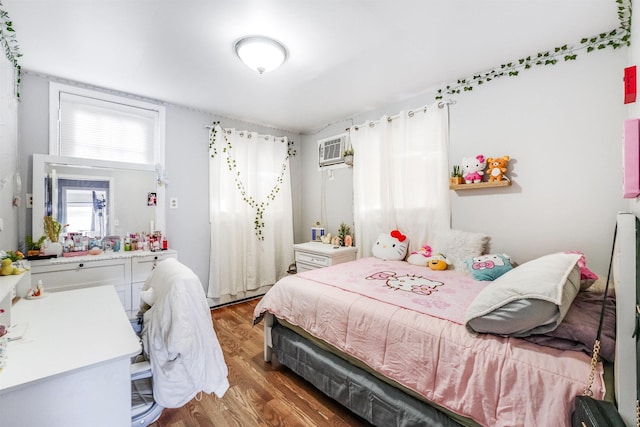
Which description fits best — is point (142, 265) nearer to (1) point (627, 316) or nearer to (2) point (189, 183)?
(2) point (189, 183)

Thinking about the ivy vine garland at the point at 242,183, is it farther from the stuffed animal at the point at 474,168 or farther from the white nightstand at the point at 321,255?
the stuffed animal at the point at 474,168

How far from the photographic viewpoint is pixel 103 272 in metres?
2.57

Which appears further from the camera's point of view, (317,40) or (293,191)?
(293,191)

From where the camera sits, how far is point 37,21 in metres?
1.80

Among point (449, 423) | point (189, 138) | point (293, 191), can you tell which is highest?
point (189, 138)

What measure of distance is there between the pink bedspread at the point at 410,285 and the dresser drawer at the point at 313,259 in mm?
615

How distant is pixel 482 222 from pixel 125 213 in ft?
12.1

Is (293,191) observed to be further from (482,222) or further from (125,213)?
(482,222)

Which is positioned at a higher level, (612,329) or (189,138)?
(189,138)

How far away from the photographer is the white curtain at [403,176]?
9.34 ft

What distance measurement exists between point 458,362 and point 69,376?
1.54m

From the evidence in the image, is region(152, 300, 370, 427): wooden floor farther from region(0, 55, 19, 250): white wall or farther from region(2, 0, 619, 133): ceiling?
region(2, 0, 619, 133): ceiling

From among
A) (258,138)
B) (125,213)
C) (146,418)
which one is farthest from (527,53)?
(125,213)

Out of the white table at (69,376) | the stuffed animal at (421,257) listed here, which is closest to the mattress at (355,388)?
the white table at (69,376)
